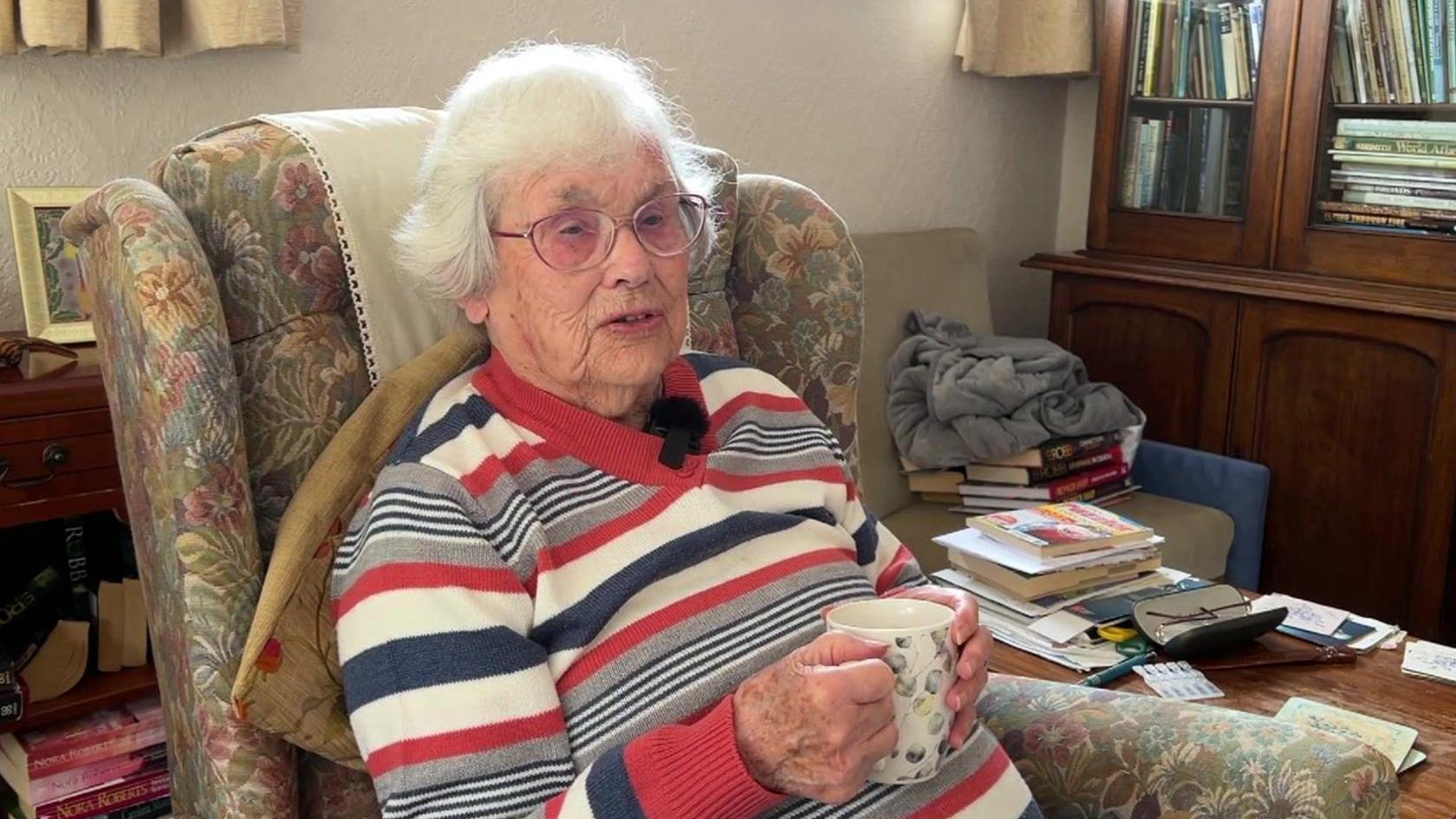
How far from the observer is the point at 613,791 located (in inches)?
36.4

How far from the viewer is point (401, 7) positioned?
2117mm

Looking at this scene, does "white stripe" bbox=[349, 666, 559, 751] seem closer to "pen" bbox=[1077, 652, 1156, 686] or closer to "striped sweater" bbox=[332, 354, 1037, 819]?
"striped sweater" bbox=[332, 354, 1037, 819]

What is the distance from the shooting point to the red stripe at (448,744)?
935 mm

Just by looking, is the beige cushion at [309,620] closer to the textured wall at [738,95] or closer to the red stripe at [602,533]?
the red stripe at [602,533]

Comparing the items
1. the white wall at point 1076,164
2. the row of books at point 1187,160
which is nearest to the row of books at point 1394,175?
the row of books at point 1187,160

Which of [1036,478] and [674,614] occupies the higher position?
[674,614]

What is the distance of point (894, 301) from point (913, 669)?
1.89m

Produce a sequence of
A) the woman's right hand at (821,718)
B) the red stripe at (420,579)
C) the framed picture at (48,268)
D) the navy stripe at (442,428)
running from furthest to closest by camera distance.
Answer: the framed picture at (48,268)
the navy stripe at (442,428)
the red stripe at (420,579)
the woman's right hand at (821,718)

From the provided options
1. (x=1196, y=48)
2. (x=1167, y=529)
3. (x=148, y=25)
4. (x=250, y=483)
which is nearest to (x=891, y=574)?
(x=250, y=483)

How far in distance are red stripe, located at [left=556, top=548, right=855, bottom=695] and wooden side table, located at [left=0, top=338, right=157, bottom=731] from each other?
30.6 inches

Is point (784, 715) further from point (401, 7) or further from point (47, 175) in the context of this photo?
point (401, 7)

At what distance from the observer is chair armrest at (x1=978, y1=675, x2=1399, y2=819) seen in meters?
1.14

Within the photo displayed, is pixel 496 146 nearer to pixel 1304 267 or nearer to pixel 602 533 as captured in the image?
pixel 602 533

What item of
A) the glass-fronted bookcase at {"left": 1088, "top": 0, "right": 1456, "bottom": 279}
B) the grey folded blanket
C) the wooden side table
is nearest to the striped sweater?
the wooden side table
